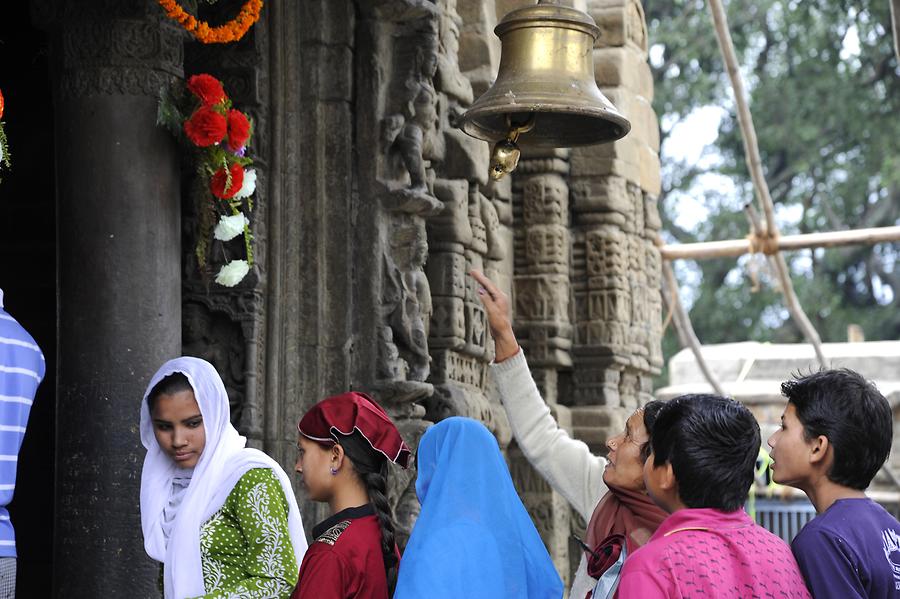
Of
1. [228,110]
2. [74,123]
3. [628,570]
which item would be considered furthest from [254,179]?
[628,570]

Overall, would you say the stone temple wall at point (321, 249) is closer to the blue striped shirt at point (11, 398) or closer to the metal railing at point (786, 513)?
the blue striped shirt at point (11, 398)

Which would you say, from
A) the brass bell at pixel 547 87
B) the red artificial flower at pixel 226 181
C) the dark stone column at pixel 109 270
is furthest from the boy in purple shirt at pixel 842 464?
the red artificial flower at pixel 226 181

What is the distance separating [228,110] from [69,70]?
0.57 meters

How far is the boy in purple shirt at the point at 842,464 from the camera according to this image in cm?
325

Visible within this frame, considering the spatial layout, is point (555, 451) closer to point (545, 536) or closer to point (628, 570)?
point (628, 570)

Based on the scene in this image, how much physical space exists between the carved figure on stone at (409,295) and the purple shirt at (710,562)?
331 centimetres

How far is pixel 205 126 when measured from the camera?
5.47 metres

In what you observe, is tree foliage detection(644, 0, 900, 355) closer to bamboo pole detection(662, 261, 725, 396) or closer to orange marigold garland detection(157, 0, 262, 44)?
bamboo pole detection(662, 261, 725, 396)

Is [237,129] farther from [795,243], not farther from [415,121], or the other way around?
[795,243]

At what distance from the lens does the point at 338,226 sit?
20.8 ft

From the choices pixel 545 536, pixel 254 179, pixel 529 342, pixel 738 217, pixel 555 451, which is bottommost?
pixel 545 536

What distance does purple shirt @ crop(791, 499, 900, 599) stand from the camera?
125 inches

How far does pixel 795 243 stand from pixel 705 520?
712 cm

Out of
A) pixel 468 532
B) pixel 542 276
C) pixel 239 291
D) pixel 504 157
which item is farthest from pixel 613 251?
pixel 468 532
